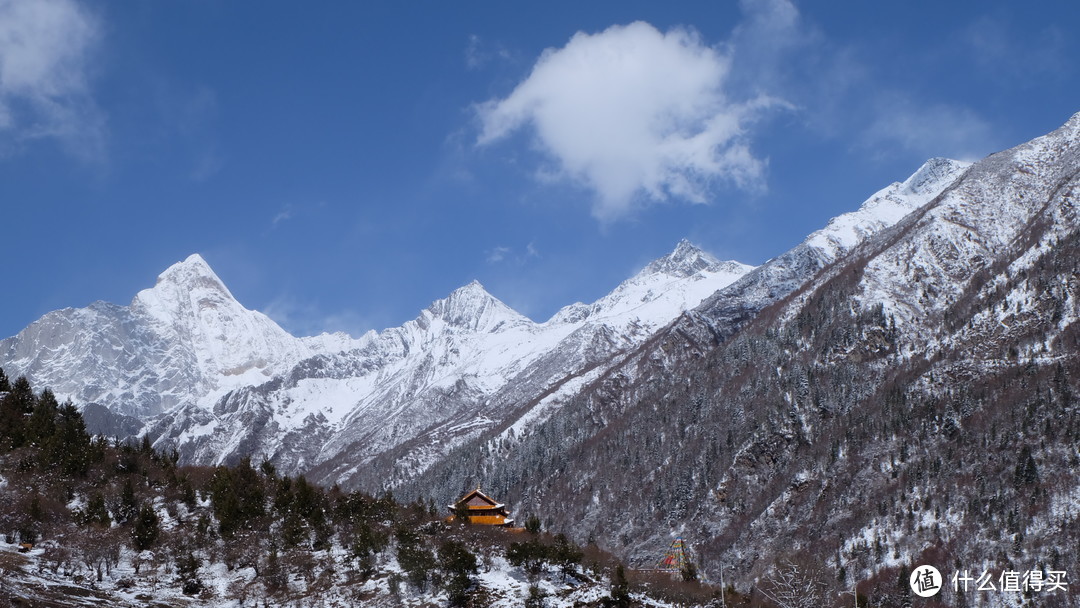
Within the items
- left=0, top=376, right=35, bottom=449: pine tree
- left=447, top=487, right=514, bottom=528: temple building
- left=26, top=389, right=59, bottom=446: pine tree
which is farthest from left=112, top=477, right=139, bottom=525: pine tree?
left=447, top=487, right=514, bottom=528: temple building

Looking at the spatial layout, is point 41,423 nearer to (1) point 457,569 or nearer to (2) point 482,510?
(1) point 457,569

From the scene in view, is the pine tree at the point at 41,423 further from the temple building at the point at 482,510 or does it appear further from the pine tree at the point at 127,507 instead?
the temple building at the point at 482,510

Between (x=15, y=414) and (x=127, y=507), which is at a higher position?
(x=15, y=414)

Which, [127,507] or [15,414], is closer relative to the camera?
[127,507]

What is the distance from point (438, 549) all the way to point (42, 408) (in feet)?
138

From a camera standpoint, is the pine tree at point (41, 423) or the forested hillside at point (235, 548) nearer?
the forested hillside at point (235, 548)

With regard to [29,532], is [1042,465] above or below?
above

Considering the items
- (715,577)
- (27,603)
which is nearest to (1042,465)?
(715,577)

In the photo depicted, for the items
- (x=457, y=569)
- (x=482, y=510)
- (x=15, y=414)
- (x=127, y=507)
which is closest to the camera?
(x=457, y=569)

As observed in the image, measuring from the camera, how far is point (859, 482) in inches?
7515

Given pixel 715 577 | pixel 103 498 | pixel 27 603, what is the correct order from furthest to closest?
1. pixel 715 577
2. pixel 103 498
3. pixel 27 603

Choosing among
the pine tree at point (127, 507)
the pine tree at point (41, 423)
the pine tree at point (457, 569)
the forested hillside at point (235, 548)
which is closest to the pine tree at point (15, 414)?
the forested hillside at point (235, 548)

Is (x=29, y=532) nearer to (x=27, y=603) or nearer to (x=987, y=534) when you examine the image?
(x=27, y=603)

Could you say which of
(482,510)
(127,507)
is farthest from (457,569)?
(482,510)
